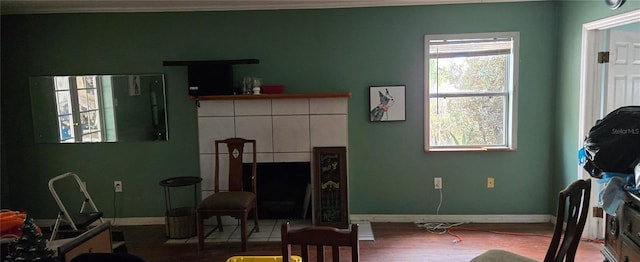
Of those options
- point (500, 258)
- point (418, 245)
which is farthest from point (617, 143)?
point (418, 245)

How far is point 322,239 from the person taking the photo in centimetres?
152

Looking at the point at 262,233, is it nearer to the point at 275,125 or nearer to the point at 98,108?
the point at 275,125

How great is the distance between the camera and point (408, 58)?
150 inches

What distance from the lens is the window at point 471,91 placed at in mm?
3758

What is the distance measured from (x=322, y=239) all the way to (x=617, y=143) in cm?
164

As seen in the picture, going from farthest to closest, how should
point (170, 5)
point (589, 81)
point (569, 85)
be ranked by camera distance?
point (170, 5) < point (569, 85) < point (589, 81)

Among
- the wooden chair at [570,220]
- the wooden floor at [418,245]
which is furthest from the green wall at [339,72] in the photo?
the wooden chair at [570,220]

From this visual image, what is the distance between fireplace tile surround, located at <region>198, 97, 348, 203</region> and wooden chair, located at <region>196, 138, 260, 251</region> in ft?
0.49

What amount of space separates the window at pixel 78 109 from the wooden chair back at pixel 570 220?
398 cm

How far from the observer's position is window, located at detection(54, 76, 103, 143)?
393cm

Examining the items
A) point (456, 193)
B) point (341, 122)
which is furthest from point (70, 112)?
point (456, 193)

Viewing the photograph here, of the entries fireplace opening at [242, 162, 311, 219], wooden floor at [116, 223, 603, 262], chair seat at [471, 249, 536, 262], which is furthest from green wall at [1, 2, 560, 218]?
chair seat at [471, 249, 536, 262]

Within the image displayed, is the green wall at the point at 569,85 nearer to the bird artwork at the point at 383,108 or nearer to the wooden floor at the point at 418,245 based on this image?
the wooden floor at the point at 418,245

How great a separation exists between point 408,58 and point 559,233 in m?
2.38
